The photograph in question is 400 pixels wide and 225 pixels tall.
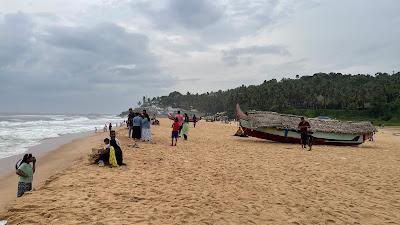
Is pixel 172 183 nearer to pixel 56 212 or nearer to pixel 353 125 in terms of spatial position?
pixel 56 212

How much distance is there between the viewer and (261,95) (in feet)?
358

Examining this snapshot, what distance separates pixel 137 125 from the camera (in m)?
20.3

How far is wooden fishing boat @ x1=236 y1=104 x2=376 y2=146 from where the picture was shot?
74.3ft

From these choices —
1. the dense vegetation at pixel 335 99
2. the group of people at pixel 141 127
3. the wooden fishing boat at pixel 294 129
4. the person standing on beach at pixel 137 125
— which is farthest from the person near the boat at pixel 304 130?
the dense vegetation at pixel 335 99

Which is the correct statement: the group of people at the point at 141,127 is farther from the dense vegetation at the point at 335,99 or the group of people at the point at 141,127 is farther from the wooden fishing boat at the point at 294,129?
the dense vegetation at the point at 335,99

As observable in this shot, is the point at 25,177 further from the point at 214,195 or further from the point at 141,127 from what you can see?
the point at 141,127

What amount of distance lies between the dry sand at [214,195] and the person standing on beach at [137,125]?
21.4 ft

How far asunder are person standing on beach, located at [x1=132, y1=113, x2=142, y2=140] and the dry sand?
652cm

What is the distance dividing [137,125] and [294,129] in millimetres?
9751

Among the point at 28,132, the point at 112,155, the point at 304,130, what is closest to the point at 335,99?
the point at 28,132

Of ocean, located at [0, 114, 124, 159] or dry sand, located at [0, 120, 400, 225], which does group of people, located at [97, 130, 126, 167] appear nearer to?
dry sand, located at [0, 120, 400, 225]

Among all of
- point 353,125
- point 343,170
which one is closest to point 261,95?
point 353,125

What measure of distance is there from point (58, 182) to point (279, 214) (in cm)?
566

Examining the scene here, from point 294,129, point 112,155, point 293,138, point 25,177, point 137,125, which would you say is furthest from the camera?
point 293,138
